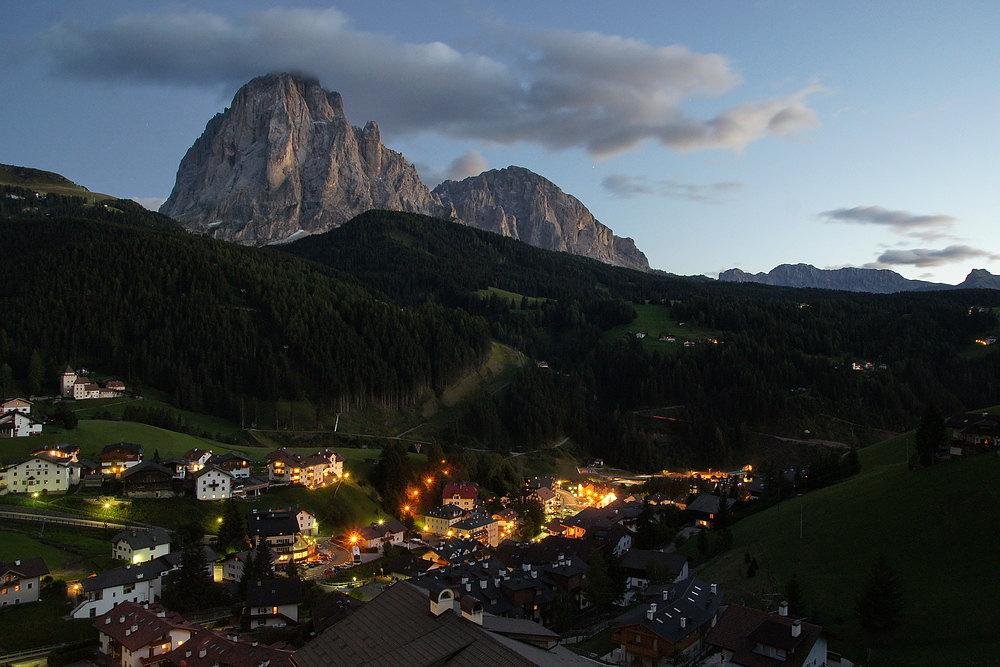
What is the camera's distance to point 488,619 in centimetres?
2739

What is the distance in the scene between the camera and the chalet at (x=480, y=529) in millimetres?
75375

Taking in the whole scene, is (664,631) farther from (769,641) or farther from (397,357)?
(397,357)

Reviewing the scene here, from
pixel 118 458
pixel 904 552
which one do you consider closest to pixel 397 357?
pixel 118 458

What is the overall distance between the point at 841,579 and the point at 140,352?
12469cm

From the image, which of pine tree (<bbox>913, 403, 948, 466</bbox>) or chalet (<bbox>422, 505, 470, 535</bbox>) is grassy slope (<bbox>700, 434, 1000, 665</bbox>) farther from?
chalet (<bbox>422, 505, 470, 535</bbox>)

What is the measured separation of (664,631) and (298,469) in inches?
2213

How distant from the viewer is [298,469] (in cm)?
8150

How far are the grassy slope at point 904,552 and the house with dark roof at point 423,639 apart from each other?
20947 millimetres

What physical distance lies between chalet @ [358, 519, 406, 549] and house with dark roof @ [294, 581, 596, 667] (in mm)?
46033

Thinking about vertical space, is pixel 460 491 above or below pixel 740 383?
below

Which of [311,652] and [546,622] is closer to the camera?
[311,652]

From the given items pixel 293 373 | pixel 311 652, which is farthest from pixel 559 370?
pixel 311 652

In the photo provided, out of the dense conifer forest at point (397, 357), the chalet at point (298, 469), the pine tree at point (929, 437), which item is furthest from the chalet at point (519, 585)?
the dense conifer forest at point (397, 357)

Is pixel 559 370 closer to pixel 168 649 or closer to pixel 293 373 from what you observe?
pixel 293 373
